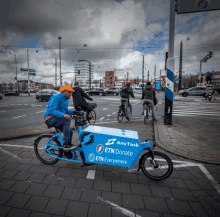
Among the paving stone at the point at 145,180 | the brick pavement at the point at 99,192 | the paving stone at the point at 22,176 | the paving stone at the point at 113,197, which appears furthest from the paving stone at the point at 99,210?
the paving stone at the point at 22,176

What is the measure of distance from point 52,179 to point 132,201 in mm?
1468

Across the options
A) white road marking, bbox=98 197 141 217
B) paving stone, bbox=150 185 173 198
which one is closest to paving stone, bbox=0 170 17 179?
white road marking, bbox=98 197 141 217

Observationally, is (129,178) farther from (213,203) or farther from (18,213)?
(18,213)

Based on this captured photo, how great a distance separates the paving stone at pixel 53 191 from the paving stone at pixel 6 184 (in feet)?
2.16

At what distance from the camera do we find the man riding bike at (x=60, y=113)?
2.93m

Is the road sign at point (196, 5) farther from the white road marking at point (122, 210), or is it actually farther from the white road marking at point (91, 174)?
the white road marking at point (122, 210)

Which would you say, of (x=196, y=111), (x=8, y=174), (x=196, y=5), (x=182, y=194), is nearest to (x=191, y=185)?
(x=182, y=194)

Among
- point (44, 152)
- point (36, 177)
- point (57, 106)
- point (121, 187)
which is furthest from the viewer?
point (44, 152)

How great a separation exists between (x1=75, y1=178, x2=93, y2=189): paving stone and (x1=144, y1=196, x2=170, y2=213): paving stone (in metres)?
0.94

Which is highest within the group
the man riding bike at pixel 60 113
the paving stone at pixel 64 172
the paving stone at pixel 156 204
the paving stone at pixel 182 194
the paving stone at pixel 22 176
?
the man riding bike at pixel 60 113

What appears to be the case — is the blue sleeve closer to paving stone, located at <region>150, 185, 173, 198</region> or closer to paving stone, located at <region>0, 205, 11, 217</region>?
paving stone, located at <region>0, 205, 11, 217</region>

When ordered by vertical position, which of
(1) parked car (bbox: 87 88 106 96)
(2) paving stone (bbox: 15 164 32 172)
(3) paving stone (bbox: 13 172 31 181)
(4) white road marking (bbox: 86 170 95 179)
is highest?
(1) parked car (bbox: 87 88 106 96)

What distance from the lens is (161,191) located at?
2.42 metres

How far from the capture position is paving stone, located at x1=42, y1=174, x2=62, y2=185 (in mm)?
2594
